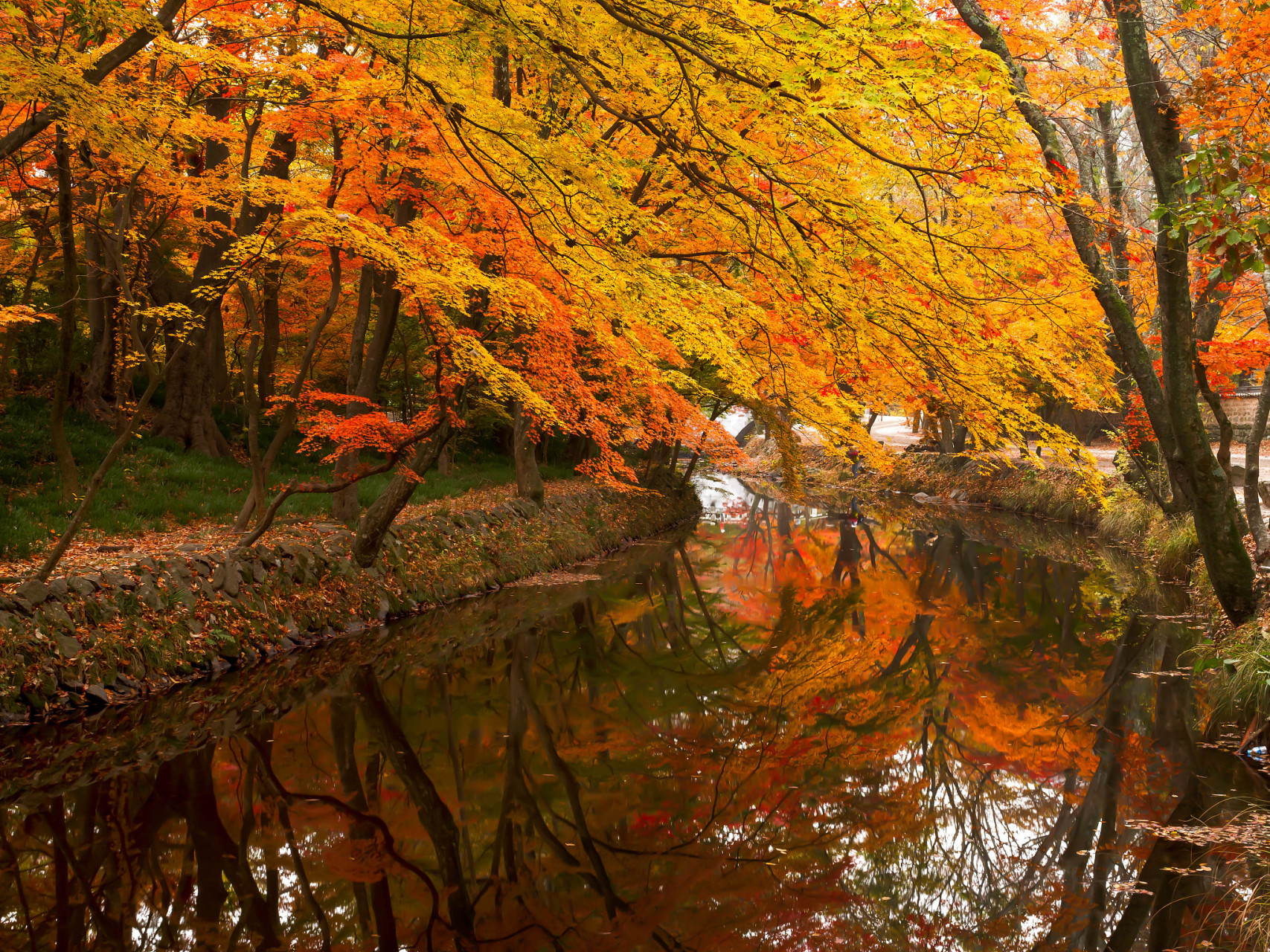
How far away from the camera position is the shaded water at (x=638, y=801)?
14.2 ft

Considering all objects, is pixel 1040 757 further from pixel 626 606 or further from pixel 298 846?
pixel 626 606

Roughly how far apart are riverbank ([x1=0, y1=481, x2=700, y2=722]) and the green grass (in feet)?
4.58

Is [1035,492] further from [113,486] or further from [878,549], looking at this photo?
[113,486]

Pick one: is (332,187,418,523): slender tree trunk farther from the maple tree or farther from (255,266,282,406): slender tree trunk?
(255,266,282,406): slender tree trunk

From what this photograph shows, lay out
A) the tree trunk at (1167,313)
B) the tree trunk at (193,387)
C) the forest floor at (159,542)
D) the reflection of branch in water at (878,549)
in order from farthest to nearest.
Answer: the reflection of branch in water at (878,549) → the tree trunk at (193,387) → the forest floor at (159,542) → the tree trunk at (1167,313)

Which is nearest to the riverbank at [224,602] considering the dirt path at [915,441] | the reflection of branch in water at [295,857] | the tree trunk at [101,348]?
the reflection of branch in water at [295,857]

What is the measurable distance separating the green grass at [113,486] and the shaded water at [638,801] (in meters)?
2.90

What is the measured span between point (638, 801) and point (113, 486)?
8463 mm

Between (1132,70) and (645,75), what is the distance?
163 inches

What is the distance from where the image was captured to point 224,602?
8383mm

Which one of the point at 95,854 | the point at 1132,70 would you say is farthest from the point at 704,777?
the point at 1132,70

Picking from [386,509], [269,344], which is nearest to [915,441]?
[269,344]

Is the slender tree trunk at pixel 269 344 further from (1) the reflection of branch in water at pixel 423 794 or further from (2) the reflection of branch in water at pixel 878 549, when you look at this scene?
(2) the reflection of branch in water at pixel 878 549

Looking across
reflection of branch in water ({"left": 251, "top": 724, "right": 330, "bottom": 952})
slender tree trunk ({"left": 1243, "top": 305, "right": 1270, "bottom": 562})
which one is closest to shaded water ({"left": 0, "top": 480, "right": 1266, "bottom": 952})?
reflection of branch in water ({"left": 251, "top": 724, "right": 330, "bottom": 952})
